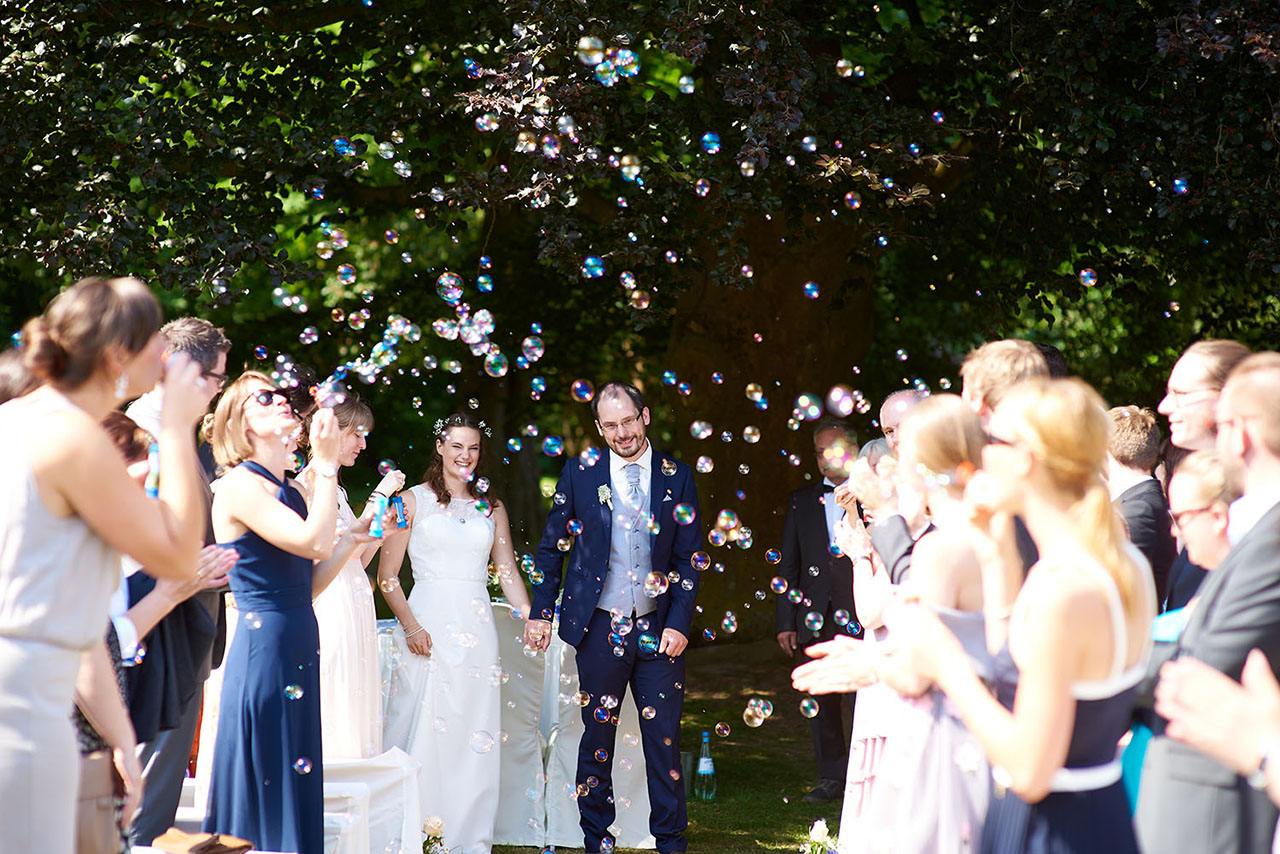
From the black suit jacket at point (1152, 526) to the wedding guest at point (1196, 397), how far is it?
19.9 inches

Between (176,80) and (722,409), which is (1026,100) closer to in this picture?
(722,409)

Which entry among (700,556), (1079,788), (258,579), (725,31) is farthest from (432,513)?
(1079,788)

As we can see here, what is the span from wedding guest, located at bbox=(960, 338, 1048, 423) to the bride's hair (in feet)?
10.9

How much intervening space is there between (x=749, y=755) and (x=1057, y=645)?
7103mm

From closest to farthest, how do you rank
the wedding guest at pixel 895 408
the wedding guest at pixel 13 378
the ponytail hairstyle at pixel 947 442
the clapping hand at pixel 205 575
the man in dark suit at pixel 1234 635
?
the man in dark suit at pixel 1234 635
the ponytail hairstyle at pixel 947 442
the wedding guest at pixel 13 378
the clapping hand at pixel 205 575
the wedding guest at pixel 895 408

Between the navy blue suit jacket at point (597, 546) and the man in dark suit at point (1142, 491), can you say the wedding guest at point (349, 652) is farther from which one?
the man in dark suit at point (1142, 491)

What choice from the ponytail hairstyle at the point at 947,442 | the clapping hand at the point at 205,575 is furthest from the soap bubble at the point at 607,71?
the ponytail hairstyle at the point at 947,442

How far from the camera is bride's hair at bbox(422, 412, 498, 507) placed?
661 centimetres

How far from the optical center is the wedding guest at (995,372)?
12.6ft

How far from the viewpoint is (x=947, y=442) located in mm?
3297

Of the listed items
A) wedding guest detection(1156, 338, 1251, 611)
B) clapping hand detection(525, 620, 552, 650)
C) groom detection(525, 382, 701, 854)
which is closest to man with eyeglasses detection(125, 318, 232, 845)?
clapping hand detection(525, 620, 552, 650)

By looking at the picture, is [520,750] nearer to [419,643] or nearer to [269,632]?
[419,643]

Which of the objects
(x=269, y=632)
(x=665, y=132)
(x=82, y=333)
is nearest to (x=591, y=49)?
(x=665, y=132)

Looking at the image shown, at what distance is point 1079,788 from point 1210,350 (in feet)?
6.43
